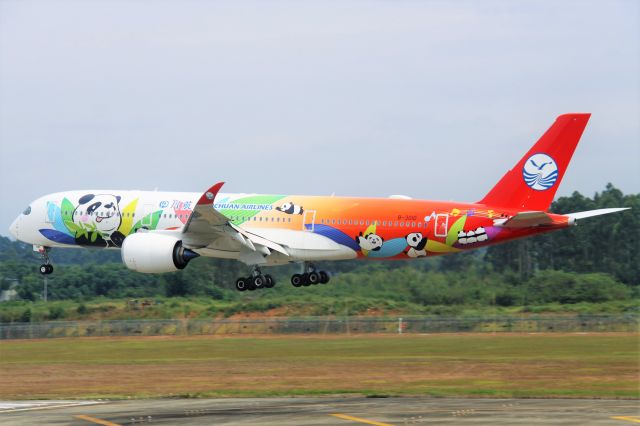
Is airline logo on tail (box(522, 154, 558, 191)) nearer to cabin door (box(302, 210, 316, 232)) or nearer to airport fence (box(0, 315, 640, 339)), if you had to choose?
cabin door (box(302, 210, 316, 232))

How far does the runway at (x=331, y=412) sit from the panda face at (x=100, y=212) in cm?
1910

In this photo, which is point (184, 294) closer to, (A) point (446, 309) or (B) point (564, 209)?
(A) point (446, 309)

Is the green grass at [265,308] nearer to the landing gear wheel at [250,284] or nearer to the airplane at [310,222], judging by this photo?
the airplane at [310,222]

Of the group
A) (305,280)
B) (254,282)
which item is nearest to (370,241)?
(305,280)

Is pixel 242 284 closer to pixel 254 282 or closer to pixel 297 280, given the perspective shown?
pixel 254 282

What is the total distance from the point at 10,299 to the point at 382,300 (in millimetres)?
27949

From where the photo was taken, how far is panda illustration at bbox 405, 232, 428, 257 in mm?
51438

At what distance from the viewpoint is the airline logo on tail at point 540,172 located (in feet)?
170

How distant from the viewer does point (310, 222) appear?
176 ft

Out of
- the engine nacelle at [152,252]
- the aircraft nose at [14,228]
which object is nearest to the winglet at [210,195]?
the engine nacelle at [152,252]

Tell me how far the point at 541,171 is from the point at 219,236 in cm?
1513

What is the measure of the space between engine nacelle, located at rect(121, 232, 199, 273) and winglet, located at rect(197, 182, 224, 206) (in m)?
3.41

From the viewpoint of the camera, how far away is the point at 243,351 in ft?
183

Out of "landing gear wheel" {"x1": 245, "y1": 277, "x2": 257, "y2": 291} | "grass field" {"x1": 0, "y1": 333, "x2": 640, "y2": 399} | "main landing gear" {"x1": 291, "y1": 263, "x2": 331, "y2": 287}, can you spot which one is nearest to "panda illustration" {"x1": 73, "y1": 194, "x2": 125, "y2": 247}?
"grass field" {"x1": 0, "y1": 333, "x2": 640, "y2": 399}
